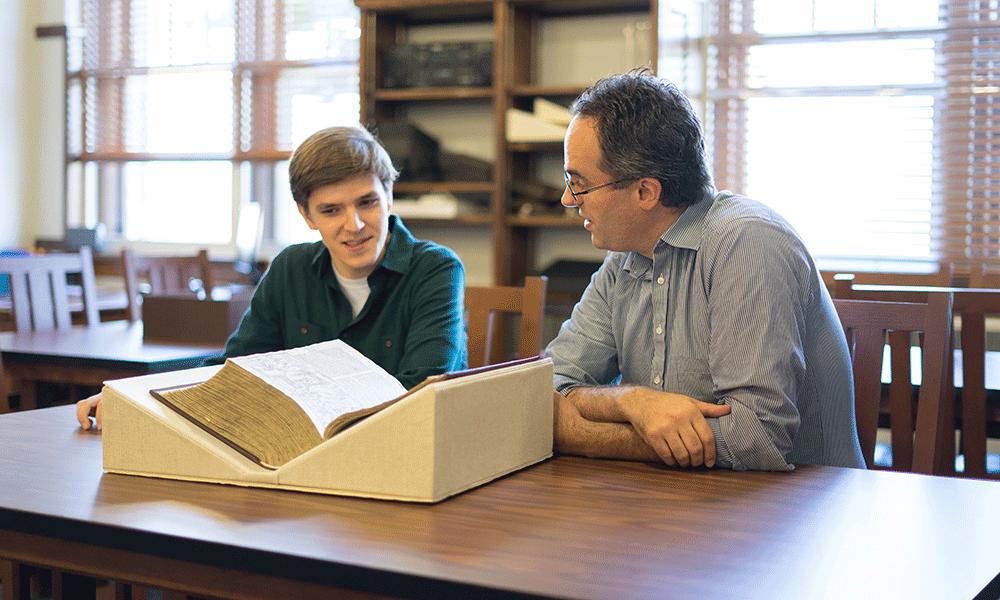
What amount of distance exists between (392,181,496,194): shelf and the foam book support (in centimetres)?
346

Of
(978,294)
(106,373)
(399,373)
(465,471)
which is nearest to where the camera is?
(465,471)

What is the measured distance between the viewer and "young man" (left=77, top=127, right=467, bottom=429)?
→ 210cm

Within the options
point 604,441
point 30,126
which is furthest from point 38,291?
point 30,126

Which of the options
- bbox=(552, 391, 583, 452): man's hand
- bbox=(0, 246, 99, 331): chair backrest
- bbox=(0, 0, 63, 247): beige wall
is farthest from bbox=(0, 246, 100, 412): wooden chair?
bbox=(0, 0, 63, 247): beige wall

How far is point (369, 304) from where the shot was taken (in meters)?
2.15

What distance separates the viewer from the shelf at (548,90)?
15.1 feet

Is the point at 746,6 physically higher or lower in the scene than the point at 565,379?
higher

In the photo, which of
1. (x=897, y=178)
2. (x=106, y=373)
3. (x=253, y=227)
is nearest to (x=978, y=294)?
(x=106, y=373)

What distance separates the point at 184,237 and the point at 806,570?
6.03 metres

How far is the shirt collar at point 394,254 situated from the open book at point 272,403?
2.74ft

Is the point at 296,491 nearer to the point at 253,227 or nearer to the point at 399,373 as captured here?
the point at 399,373

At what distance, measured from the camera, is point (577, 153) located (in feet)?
5.46

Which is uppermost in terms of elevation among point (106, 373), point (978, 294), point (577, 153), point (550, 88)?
point (550, 88)

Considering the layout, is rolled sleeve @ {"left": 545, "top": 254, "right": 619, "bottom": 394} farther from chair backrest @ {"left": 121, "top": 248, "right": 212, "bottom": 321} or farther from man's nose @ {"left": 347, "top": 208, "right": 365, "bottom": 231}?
chair backrest @ {"left": 121, "top": 248, "right": 212, "bottom": 321}
